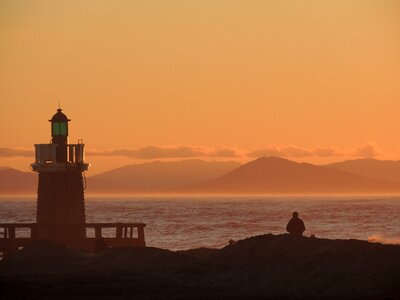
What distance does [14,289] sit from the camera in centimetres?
3341

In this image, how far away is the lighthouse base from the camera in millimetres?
51188

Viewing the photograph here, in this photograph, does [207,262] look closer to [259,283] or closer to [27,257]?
[259,283]

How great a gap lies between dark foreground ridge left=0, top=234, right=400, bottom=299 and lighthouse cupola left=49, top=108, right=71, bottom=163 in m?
9.81

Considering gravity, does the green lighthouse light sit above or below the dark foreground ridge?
above

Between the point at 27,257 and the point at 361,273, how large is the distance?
51.8ft

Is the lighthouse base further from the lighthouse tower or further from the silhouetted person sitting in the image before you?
the silhouetted person sitting

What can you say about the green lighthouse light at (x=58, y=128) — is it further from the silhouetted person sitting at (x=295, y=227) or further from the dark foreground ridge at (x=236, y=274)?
the silhouetted person sitting at (x=295, y=227)

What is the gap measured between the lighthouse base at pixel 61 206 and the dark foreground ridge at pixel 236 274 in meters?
8.93

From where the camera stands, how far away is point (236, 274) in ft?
118

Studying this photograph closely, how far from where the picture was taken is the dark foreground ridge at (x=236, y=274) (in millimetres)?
31516

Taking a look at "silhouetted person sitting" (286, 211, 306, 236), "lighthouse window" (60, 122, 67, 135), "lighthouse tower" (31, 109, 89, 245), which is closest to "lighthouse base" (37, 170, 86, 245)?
"lighthouse tower" (31, 109, 89, 245)

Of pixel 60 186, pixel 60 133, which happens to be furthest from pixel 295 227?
pixel 60 133

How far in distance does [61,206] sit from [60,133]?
3.10 m

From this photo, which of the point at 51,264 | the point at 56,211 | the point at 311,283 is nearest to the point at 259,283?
the point at 311,283
